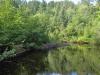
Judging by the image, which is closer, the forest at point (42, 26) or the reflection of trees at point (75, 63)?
the reflection of trees at point (75, 63)

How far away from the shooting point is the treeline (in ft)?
112

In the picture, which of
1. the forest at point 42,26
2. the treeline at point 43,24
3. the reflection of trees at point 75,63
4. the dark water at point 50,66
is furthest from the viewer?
the treeline at point 43,24

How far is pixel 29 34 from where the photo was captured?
4356 cm

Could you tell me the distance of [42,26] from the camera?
54375 millimetres

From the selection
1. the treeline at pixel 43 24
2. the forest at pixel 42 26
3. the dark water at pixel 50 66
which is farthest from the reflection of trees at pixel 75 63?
the treeline at pixel 43 24

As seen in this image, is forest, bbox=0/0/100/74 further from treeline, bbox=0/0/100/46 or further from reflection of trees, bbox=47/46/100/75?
reflection of trees, bbox=47/46/100/75

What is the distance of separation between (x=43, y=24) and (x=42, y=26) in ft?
21.0

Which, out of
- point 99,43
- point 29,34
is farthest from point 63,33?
point 29,34

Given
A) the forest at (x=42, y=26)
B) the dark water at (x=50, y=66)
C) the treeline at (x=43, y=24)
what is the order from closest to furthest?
the dark water at (x=50, y=66) → the forest at (x=42, y=26) → the treeline at (x=43, y=24)

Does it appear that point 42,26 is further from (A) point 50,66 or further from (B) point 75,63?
(A) point 50,66

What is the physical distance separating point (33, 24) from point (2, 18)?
49.7 ft

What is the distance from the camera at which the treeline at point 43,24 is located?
3404cm

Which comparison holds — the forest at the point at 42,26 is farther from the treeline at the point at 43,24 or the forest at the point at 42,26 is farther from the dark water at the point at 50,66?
the dark water at the point at 50,66

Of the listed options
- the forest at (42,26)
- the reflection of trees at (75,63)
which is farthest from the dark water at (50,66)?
the forest at (42,26)
